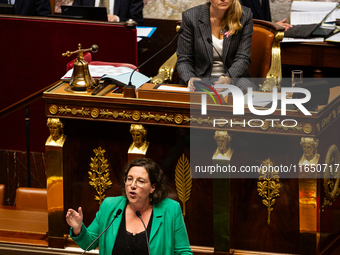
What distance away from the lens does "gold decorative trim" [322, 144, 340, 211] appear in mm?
3139

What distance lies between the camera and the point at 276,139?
3.03 meters

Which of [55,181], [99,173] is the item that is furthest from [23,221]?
[99,173]

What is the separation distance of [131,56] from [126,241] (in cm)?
237

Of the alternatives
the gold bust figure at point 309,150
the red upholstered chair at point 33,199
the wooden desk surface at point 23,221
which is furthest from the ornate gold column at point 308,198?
the red upholstered chair at point 33,199

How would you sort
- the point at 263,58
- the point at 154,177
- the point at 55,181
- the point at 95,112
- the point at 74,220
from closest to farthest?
the point at 74,220 < the point at 154,177 < the point at 95,112 < the point at 55,181 < the point at 263,58

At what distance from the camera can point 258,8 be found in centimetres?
545

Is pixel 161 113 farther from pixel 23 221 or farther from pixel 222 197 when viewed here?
pixel 23 221

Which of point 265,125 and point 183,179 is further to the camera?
point 183,179

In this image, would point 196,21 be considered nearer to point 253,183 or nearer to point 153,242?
point 253,183

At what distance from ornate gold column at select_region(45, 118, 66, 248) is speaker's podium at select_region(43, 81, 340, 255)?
0.01 m

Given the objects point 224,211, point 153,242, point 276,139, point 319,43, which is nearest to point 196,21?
point 276,139

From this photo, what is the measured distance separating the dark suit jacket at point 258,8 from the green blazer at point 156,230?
328cm

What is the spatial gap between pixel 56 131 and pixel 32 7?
9.52ft

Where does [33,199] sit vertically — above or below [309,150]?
below
